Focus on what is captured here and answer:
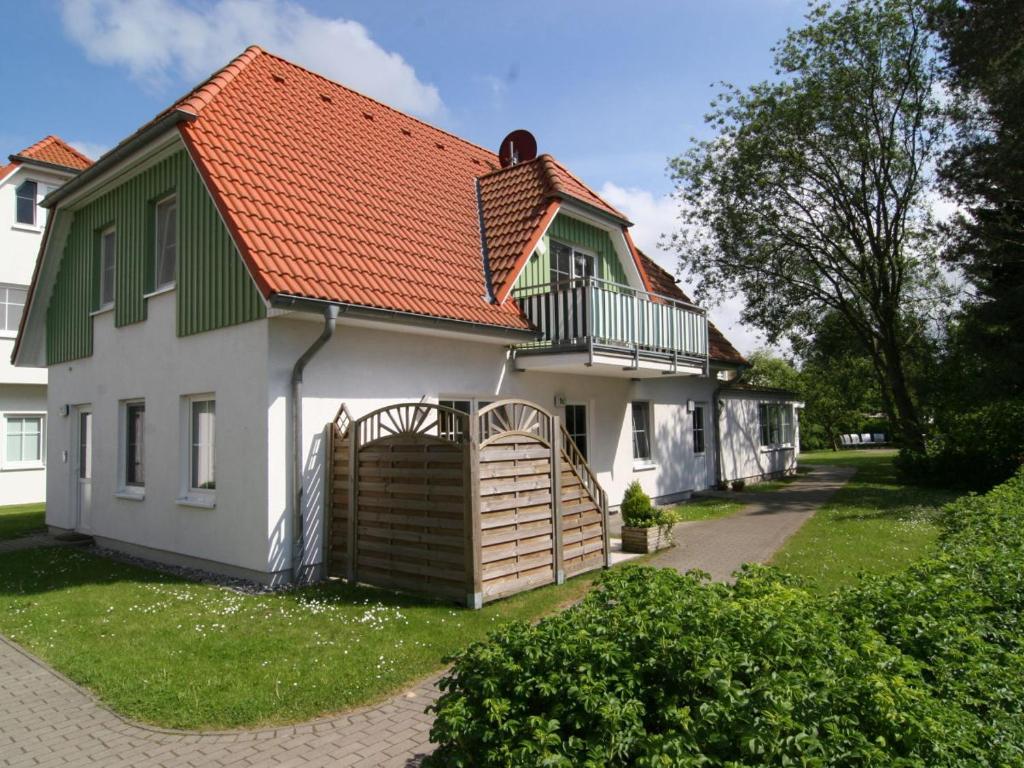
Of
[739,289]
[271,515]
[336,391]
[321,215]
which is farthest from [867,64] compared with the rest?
[271,515]

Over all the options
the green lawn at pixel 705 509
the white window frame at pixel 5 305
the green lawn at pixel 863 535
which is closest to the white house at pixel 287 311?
the green lawn at pixel 705 509

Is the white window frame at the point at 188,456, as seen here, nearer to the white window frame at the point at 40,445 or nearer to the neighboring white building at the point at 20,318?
the neighboring white building at the point at 20,318

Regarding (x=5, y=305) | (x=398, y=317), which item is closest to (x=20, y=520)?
(x=5, y=305)

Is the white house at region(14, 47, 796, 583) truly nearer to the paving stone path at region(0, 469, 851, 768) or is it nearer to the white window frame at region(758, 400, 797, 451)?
the paving stone path at region(0, 469, 851, 768)

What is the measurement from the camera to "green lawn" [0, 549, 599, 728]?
5176 mm

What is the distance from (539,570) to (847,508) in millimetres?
10300

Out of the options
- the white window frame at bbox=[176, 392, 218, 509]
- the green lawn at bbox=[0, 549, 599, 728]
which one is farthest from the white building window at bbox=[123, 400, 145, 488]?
the green lawn at bbox=[0, 549, 599, 728]

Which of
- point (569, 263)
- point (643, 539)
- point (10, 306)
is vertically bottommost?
point (643, 539)

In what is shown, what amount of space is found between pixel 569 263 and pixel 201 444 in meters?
7.69

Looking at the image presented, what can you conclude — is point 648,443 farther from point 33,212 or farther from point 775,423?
point 33,212

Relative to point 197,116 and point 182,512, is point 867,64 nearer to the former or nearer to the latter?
point 197,116

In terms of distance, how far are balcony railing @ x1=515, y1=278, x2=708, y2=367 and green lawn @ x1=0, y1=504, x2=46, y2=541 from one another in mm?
11283

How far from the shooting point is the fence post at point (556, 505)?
8594mm

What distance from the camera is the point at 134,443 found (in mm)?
11852
